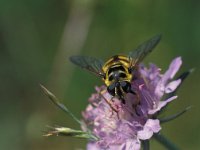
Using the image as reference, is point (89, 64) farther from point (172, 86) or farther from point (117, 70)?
point (172, 86)

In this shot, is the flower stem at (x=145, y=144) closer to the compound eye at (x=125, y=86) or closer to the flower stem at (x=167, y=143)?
the flower stem at (x=167, y=143)

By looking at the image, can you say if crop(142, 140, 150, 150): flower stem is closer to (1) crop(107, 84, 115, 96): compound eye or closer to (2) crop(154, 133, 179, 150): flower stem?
(2) crop(154, 133, 179, 150): flower stem

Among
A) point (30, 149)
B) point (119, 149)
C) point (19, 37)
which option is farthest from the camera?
point (19, 37)

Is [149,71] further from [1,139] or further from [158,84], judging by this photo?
[1,139]

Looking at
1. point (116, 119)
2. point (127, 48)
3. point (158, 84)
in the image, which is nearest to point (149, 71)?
point (158, 84)

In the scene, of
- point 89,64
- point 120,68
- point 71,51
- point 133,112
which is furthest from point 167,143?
point 71,51

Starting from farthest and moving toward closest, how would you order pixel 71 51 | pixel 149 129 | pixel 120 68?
pixel 71 51, pixel 120 68, pixel 149 129

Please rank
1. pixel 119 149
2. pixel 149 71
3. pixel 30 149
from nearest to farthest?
pixel 119 149 → pixel 149 71 → pixel 30 149

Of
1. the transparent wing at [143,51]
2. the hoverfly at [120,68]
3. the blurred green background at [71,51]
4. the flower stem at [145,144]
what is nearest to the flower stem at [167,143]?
the flower stem at [145,144]

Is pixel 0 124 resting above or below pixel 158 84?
below
